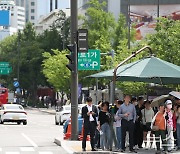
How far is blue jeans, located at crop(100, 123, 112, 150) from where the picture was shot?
22109 mm

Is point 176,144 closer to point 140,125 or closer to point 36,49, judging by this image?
point 140,125

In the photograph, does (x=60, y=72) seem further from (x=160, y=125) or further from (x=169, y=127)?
(x=160, y=125)

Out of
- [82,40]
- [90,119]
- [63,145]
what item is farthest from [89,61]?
[90,119]

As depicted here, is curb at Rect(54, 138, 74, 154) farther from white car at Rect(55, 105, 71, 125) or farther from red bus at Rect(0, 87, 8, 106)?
red bus at Rect(0, 87, 8, 106)

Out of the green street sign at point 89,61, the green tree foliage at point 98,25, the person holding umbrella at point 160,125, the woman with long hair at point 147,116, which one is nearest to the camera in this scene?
the person holding umbrella at point 160,125

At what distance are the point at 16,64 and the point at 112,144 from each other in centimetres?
7587

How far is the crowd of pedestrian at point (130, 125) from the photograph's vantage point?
2087 cm

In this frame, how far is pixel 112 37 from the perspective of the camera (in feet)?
222

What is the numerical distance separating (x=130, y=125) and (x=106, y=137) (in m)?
1.45

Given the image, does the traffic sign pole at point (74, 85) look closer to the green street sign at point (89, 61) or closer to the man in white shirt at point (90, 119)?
the man in white shirt at point (90, 119)

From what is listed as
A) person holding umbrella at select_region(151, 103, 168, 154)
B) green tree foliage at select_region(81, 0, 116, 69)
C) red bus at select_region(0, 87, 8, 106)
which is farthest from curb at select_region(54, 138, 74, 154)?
red bus at select_region(0, 87, 8, 106)

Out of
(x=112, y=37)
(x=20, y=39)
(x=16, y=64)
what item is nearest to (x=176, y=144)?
(x=112, y=37)

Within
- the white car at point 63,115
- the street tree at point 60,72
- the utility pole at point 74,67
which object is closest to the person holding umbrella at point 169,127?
A: the utility pole at point 74,67

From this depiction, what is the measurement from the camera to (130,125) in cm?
2130
